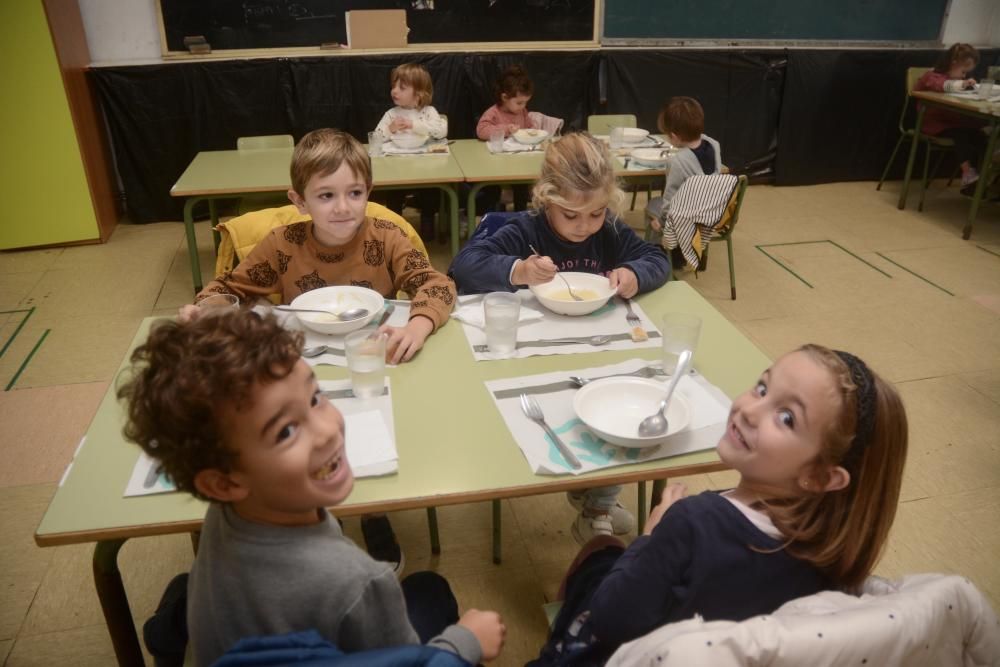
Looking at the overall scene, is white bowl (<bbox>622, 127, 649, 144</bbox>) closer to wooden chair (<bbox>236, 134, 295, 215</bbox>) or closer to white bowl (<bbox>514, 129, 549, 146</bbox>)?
white bowl (<bbox>514, 129, 549, 146</bbox>)

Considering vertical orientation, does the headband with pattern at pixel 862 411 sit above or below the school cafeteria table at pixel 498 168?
above

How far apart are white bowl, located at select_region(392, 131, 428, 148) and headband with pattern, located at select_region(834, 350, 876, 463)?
10.4 ft

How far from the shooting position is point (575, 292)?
1939mm

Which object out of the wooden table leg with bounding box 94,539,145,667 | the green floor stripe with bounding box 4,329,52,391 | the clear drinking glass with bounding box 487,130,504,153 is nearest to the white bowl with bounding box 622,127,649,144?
the clear drinking glass with bounding box 487,130,504,153

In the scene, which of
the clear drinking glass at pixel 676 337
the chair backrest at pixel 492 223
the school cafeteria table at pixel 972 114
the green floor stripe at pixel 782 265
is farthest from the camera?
the school cafeteria table at pixel 972 114

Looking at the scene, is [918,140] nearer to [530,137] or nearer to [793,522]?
[530,137]

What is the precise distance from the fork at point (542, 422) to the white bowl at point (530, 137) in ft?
9.03

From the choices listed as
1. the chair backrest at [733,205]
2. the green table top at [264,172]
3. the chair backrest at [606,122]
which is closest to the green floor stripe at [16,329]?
the green table top at [264,172]

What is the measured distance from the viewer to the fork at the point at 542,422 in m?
1.27

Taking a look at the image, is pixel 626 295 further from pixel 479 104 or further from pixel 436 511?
pixel 479 104

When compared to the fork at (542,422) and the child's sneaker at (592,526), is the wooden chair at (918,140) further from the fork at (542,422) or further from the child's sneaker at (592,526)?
the fork at (542,422)

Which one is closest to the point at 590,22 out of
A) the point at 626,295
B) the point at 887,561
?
the point at 626,295

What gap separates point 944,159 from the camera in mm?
5883

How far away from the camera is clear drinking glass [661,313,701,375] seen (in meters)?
1.59
